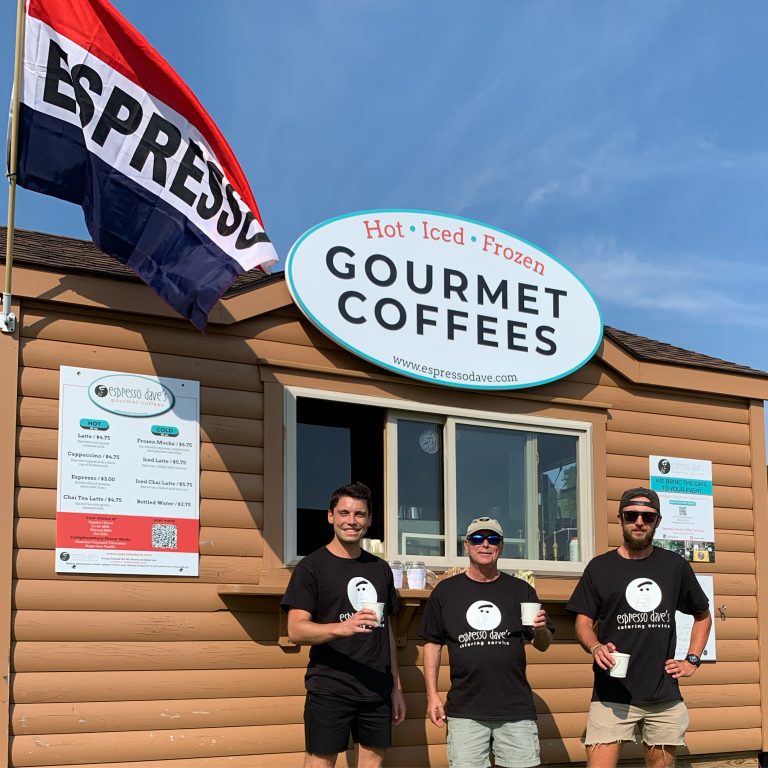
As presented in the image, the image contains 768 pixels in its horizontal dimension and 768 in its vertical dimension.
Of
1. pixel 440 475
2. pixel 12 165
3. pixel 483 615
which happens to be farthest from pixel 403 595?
pixel 12 165

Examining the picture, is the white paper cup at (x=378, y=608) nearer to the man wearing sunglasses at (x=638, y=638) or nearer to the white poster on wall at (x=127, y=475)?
the man wearing sunglasses at (x=638, y=638)

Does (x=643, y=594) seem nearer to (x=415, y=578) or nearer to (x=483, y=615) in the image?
(x=483, y=615)

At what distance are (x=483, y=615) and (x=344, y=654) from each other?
72cm

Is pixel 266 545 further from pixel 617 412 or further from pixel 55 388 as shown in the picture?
pixel 617 412

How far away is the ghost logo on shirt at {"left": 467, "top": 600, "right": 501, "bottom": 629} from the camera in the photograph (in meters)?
5.45

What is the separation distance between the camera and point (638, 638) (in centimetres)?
545

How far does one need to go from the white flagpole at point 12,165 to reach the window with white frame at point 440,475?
1.74 meters

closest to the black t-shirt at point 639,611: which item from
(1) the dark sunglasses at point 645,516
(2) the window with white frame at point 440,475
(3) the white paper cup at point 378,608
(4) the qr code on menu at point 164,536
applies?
(1) the dark sunglasses at point 645,516

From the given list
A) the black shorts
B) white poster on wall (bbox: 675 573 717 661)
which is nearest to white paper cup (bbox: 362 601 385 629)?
the black shorts

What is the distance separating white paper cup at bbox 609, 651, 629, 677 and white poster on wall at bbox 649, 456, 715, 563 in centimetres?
294

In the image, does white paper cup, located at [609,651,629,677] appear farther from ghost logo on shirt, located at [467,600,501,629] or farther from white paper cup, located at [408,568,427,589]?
white paper cup, located at [408,568,427,589]

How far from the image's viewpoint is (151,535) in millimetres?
6125

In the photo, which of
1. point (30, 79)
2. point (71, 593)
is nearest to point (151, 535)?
point (71, 593)

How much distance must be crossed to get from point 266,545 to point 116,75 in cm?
282
